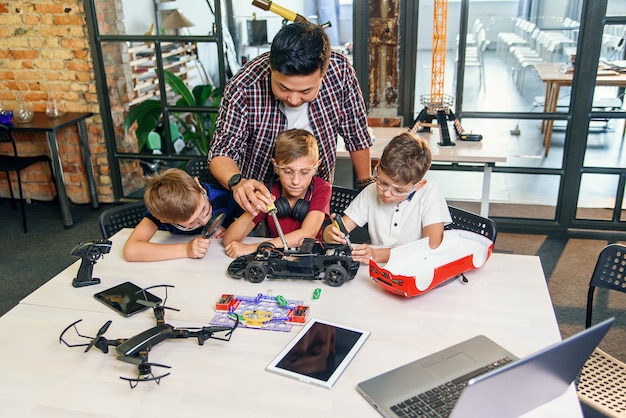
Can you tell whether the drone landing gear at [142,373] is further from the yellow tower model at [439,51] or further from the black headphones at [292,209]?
the yellow tower model at [439,51]

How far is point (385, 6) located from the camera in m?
3.47

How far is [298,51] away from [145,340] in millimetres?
958

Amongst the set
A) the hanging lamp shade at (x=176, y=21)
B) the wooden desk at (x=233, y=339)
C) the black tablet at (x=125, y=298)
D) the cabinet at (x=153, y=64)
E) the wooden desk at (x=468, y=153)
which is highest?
the hanging lamp shade at (x=176, y=21)

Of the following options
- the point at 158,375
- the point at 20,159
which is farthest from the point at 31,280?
the point at 158,375

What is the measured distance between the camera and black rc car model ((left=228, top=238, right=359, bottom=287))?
1658 mm

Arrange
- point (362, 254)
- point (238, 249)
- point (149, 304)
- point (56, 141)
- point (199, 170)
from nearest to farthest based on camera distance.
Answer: point (149, 304) < point (362, 254) < point (238, 249) < point (199, 170) < point (56, 141)

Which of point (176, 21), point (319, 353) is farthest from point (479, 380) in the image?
point (176, 21)

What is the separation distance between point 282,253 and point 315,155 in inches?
18.3

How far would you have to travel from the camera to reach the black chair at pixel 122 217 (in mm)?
2197

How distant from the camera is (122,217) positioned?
226cm

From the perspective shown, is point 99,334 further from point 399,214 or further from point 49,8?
point 49,8

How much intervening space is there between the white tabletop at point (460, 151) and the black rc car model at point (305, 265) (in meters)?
1.41

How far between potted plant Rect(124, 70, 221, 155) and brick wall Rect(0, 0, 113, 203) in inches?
12.2

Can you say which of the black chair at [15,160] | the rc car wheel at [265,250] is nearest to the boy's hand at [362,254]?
the rc car wheel at [265,250]
